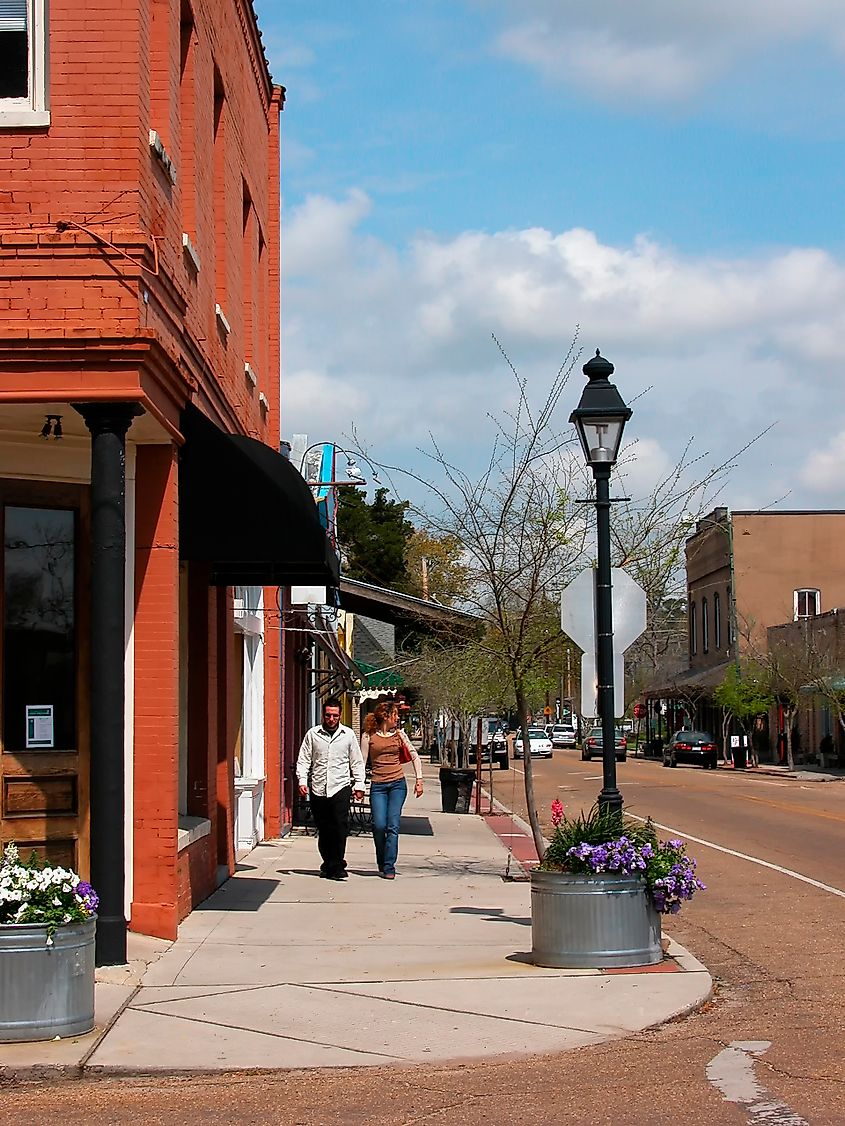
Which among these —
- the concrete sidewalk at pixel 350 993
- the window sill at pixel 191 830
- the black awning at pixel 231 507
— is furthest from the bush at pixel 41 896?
the black awning at pixel 231 507

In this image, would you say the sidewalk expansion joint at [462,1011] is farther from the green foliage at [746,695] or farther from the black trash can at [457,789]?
the green foliage at [746,695]

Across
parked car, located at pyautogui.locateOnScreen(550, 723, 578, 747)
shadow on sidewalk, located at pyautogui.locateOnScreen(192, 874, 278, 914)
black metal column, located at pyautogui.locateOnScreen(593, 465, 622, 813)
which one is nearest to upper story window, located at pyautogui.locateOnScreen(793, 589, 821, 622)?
parked car, located at pyautogui.locateOnScreen(550, 723, 578, 747)

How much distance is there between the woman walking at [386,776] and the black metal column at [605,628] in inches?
154

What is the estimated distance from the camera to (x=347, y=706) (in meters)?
41.4

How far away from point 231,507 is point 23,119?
328 centimetres

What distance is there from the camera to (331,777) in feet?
49.7

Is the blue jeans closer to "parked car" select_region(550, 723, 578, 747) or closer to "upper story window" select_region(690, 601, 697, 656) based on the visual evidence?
"upper story window" select_region(690, 601, 697, 656)

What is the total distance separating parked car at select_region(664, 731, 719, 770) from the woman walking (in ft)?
134

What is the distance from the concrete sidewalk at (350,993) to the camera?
7.64m

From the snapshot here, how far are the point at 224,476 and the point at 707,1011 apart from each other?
17.8 feet

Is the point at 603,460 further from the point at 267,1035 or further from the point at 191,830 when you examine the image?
the point at 267,1035

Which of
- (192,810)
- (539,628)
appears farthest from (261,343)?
(192,810)

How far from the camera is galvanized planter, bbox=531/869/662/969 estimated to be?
983cm

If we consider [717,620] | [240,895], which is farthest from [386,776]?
[717,620]
